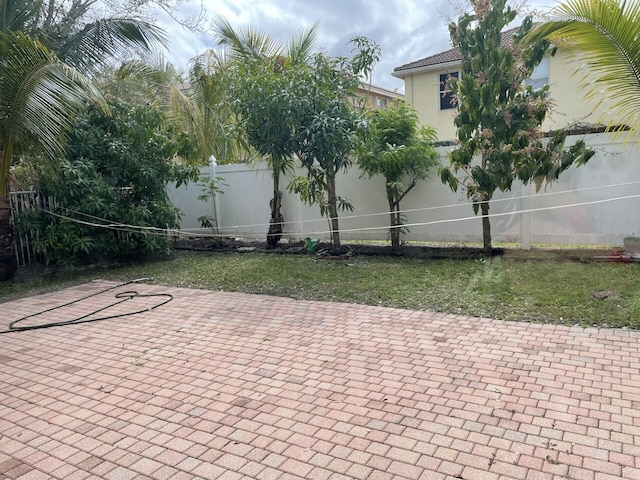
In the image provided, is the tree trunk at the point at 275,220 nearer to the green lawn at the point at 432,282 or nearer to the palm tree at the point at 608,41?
the green lawn at the point at 432,282

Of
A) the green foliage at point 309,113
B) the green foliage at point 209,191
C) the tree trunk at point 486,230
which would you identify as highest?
the green foliage at point 309,113

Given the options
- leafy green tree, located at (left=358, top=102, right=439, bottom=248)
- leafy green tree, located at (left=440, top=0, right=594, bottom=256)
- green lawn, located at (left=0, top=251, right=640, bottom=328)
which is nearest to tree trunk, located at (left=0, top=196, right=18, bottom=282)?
green lawn, located at (left=0, top=251, right=640, bottom=328)

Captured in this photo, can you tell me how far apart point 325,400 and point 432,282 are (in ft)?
11.2

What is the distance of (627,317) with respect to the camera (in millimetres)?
4562

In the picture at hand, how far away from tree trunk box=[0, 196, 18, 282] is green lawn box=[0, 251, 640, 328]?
7.7 inches

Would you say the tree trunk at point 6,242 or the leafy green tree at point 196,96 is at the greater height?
the leafy green tree at point 196,96

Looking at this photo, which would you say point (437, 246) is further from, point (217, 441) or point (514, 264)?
point (217, 441)

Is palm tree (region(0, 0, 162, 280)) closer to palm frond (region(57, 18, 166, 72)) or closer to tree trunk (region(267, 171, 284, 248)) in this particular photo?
palm frond (region(57, 18, 166, 72))

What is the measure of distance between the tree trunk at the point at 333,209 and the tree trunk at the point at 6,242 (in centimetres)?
525

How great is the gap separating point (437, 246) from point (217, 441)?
614 cm

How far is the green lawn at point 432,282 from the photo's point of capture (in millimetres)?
5004

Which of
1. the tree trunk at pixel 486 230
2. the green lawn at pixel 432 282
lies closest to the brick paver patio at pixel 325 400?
the green lawn at pixel 432 282

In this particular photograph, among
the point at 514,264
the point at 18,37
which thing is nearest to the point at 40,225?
the point at 18,37

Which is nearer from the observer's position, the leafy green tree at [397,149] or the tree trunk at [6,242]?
the tree trunk at [6,242]
